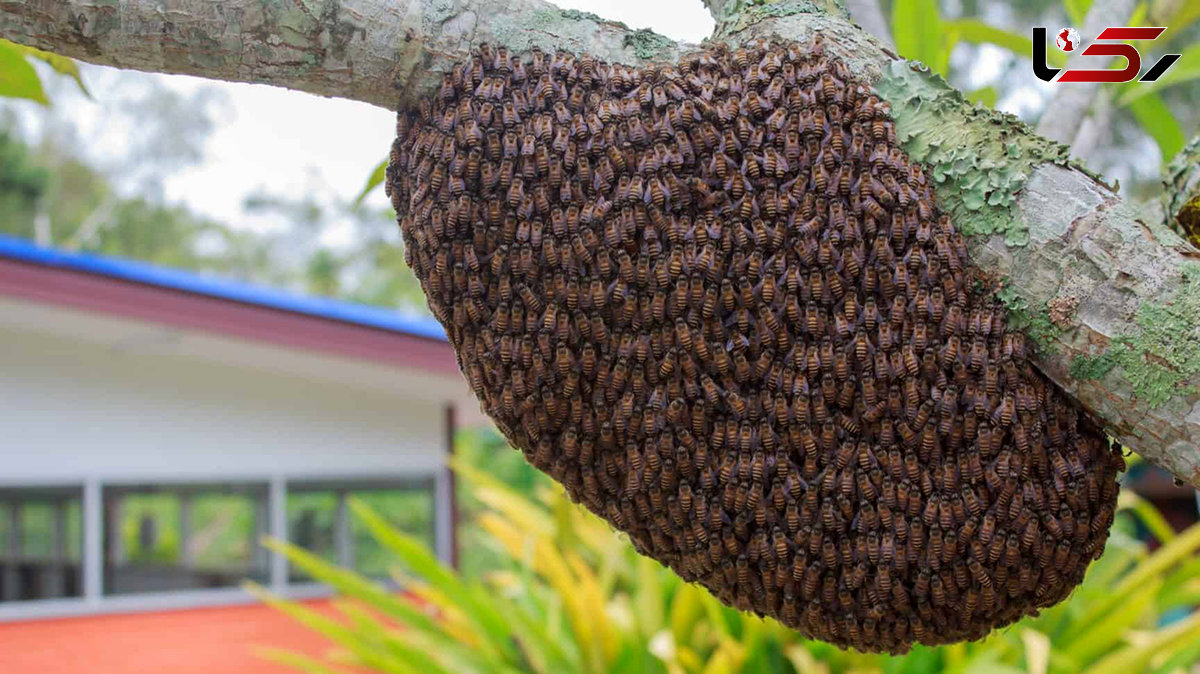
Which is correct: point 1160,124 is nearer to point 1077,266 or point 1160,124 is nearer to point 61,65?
point 1077,266

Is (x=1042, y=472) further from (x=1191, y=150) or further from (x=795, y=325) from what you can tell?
(x=1191, y=150)

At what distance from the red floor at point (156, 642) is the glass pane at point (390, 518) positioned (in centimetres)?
95

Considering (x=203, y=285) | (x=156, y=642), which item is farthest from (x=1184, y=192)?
(x=156, y=642)

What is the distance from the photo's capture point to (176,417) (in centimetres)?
679

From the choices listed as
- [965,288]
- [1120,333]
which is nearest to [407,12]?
[965,288]

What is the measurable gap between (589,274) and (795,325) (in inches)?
8.7

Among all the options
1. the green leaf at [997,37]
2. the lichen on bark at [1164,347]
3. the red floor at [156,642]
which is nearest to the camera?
the lichen on bark at [1164,347]

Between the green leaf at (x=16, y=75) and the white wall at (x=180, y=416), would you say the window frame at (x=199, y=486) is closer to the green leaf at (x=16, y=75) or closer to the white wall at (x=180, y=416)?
the white wall at (x=180, y=416)

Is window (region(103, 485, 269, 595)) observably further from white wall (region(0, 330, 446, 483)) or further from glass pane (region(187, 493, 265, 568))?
glass pane (region(187, 493, 265, 568))

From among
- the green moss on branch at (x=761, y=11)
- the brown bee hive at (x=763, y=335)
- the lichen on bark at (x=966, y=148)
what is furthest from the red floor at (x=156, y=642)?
the lichen on bark at (x=966, y=148)

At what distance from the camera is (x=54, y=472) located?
20.7ft

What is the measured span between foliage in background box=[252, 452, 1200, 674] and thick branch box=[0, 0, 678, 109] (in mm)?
3050

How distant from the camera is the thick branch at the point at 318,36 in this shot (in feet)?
3.25

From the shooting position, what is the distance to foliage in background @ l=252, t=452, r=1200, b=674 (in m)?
4.05
